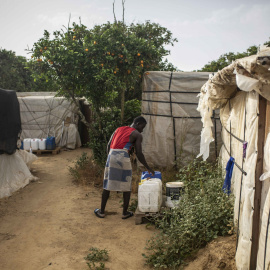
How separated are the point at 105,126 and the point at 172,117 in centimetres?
180

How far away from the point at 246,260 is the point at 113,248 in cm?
185

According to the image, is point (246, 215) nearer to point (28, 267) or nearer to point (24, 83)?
point (28, 267)

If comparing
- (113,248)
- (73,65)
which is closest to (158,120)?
(73,65)

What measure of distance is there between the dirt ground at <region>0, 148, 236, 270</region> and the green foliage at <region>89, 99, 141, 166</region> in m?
1.29

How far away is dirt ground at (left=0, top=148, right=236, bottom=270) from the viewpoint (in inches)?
143

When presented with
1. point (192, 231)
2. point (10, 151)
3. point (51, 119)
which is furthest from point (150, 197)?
point (51, 119)

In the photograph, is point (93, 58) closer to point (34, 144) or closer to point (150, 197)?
point (150, 197)

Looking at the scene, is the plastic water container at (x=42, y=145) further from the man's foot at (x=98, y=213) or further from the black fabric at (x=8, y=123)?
the man's foot at (x=98, y=213)

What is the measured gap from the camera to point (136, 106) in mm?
8703

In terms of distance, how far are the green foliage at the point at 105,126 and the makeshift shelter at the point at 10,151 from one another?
1.70 metres

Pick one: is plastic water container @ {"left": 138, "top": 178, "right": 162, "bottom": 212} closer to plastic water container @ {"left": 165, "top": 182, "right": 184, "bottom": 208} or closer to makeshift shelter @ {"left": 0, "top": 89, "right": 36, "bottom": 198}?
plastic water container @ {"left": 165, "top": 182, "right": 184, "bottom": 208}

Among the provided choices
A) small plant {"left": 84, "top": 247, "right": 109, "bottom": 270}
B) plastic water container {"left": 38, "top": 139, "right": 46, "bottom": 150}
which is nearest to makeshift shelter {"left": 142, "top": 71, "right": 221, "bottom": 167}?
small plant {"left": 84, "top": 247, "right": 109, "bottom": 270}

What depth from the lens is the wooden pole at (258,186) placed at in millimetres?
2757

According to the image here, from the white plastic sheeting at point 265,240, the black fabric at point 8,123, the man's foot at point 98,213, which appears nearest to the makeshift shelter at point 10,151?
the black fabric at point 8,123
